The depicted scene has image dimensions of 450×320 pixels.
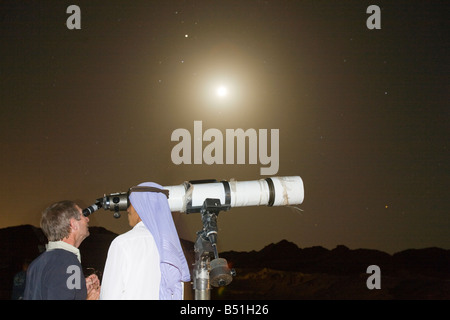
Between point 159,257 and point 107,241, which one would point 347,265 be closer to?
point 107,241

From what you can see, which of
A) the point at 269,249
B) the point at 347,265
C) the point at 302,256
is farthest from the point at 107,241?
the point at 347,265

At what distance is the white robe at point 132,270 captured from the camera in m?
2.50

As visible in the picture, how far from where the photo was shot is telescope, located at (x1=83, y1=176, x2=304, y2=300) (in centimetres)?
229

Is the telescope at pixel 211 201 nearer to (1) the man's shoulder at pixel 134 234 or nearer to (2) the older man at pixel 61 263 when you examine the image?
(1) the man's shoulder at pixel 134 234

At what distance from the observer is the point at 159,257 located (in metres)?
2.63

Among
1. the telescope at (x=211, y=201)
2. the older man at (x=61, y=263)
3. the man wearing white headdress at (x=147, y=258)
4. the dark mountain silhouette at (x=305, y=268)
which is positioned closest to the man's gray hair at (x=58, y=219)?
the older man at (x=61, y=263)

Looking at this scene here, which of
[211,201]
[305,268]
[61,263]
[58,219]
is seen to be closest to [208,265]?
[211,201]

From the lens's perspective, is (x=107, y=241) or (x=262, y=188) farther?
(x=107, y=241)

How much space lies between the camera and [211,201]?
2688mm

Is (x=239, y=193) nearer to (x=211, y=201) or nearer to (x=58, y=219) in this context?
(x=211, y=201)

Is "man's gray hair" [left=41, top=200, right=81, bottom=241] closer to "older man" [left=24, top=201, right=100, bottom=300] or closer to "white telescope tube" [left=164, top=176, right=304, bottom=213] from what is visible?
"older man" [left=24, top=201, right=100, bottom=300]
